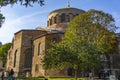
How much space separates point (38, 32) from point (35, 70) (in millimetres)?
8800

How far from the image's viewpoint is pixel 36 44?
158 ft

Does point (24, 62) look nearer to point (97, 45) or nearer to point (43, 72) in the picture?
Result: point (43, 72)

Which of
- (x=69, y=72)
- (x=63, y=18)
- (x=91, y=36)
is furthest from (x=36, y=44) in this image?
(x=91, y=36)

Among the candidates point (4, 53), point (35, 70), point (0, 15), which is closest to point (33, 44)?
point (35, 70)

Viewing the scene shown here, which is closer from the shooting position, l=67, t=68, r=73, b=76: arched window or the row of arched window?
l=67, t=68, r=73, b=76: arched window

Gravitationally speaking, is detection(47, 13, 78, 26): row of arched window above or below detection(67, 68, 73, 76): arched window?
above

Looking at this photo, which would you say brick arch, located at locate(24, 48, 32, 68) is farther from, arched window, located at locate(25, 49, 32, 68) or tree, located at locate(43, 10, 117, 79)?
tree, located at locate(43, 10, 117, 79)

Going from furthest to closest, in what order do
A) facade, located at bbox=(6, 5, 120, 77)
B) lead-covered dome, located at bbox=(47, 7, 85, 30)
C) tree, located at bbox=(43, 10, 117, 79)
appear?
lead-covered dome, located at bbox=(47, 7, 85, 30) < facade, located at bbox=(6, 5, 120, 77) < tree, located at bbox=(43, 10, 117, 79)

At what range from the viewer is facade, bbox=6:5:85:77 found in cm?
4538

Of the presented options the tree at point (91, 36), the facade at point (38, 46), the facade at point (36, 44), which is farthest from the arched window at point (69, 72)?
the tree at point (91, 36)

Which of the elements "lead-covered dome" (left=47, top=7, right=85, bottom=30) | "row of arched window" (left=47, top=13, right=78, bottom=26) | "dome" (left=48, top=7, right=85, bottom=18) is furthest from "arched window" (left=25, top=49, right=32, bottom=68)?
"dome" (left=48, top=7, right=85, bottom=18)

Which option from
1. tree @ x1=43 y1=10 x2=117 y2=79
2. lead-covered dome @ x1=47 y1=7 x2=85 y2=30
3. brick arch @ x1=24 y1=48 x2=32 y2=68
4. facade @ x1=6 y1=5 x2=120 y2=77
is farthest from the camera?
lead-covered dome @ x1=47 y1=7 x2=85 y2=30

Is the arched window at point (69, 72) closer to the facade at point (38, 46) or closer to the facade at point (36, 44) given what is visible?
the facade at point (38, 46)

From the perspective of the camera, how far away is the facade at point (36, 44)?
149 ft
